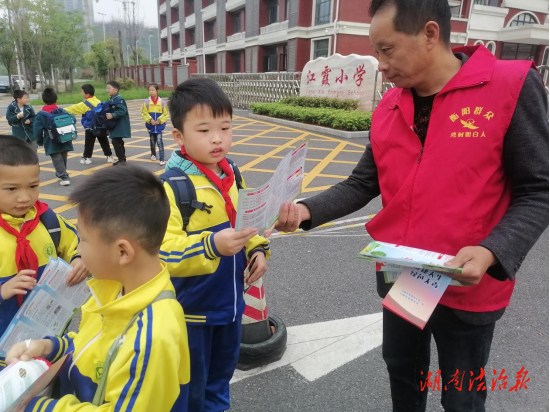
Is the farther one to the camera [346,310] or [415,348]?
[346,310]

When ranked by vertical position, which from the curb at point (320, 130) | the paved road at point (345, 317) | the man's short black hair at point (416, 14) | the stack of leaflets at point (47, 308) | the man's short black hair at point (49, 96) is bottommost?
the paved road at point (345, 317)

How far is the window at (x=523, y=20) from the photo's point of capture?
A: 24.7 metres

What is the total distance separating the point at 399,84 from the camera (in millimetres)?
1405

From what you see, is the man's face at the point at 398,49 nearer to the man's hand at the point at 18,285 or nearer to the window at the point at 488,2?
the man's hand at the point at 18,285

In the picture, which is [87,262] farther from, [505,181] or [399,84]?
[505,181]

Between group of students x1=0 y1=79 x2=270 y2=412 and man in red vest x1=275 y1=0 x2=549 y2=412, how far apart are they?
14.9 inches

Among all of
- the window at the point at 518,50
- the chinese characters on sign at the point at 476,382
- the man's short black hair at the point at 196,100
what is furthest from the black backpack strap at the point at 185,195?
the window at the point at 518,50

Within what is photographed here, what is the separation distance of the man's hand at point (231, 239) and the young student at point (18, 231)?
0.70 meters

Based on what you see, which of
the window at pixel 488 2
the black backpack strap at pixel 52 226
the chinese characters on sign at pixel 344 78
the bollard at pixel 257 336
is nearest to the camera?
the black backpack strap at pixel 52 226

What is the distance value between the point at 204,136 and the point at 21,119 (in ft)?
22.7

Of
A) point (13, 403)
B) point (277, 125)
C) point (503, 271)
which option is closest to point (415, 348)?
point (503, 271)

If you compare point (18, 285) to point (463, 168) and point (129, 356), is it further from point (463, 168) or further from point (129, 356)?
point (463, 168)

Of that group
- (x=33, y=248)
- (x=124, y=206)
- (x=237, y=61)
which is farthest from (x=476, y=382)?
(x=237, y=61)

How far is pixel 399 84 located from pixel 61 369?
146 centimetres
